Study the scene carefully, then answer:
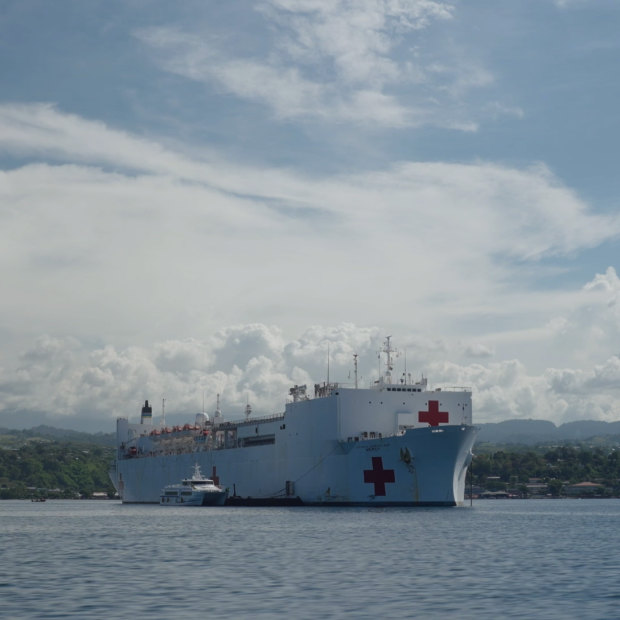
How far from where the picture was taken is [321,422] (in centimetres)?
5597

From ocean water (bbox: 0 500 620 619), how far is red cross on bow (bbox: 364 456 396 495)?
41.3ft

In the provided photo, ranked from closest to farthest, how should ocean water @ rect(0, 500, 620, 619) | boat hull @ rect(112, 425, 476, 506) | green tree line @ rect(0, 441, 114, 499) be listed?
ocean water @ rect(0, 500, 620, 619)
boat hull @ rect(112, 425, 476, 506)
green tree line @ rect(0, 441, 114, 499)

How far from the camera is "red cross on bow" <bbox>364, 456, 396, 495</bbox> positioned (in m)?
52.5

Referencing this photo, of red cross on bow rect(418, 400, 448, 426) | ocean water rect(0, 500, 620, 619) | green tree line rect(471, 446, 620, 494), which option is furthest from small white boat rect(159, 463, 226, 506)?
green tree line rect(471, 446, 620, 494)

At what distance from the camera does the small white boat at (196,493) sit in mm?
67875

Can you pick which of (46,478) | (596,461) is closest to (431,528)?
(596,461)

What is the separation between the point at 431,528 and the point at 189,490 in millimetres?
34895

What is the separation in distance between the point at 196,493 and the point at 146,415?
92.3ft

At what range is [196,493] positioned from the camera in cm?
6819

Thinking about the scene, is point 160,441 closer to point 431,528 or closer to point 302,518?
point 302,518

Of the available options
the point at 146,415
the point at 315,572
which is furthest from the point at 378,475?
the point at 146,415

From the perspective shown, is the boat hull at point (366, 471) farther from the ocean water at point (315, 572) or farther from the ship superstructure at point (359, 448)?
the ocean water at point (315, 572)

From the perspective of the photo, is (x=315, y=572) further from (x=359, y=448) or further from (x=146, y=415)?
(x=146, y=415)

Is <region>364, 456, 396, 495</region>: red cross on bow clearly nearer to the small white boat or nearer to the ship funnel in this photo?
the small white boat
